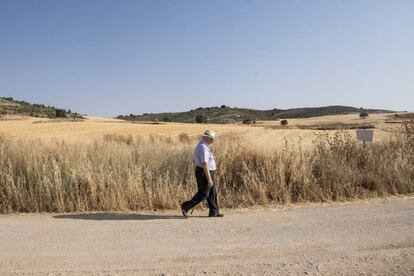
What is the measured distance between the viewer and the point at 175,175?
11.4 meters

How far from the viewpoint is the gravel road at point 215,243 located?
5762mm

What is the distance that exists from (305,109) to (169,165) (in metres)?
152

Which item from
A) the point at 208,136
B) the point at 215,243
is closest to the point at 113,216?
the point at 208,136

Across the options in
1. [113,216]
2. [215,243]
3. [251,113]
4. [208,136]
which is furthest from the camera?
[251,113]

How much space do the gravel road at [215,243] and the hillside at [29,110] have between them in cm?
7335

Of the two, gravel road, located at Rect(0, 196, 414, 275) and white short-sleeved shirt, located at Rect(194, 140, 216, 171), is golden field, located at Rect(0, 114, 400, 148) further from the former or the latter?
gravel road, located at Rect(0, 196, 414, 275)

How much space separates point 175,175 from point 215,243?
15.3 feet

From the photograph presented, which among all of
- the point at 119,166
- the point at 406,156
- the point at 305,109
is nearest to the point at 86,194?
the point at 119,166

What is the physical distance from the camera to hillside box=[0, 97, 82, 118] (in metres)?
79.7

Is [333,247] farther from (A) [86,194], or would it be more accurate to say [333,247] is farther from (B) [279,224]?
(A) [86,194]

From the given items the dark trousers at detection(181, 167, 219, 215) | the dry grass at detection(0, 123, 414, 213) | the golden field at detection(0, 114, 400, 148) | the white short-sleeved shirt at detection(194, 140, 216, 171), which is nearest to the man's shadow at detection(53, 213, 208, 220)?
the dark trousers at detection(181, 167, 219, 215)

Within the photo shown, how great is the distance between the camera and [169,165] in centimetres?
1187

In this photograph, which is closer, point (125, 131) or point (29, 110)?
point (125, 131)

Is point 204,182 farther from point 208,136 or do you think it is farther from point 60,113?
point 60,113
